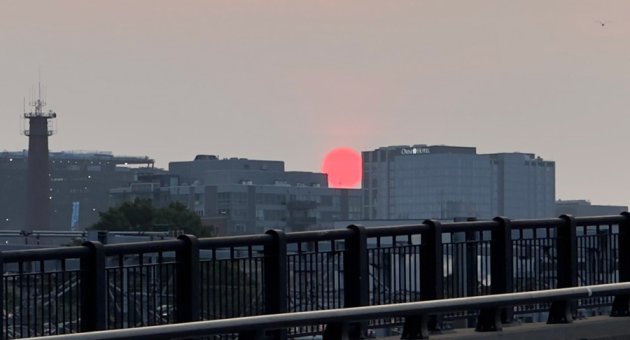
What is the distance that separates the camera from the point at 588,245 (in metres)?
21.5

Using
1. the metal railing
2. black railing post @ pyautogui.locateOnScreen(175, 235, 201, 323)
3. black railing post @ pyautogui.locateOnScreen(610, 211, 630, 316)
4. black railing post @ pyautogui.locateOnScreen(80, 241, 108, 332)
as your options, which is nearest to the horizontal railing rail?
the metal railing

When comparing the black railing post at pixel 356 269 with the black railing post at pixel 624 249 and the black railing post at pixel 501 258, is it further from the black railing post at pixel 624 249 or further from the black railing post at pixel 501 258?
the black railing post at pixel 624 249

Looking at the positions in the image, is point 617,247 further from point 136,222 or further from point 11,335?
point 136,222

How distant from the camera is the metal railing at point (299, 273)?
52.6ft

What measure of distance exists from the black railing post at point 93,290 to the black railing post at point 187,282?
0.95 meters

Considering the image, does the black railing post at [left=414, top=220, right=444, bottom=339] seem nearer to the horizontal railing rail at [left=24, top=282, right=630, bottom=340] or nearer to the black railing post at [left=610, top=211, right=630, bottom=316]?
the horizontal railing rail at [left=24, top=282, right=630, bottom=340]

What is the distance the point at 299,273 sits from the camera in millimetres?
18047

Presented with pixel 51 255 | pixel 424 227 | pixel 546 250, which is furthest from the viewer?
pixel 546 250

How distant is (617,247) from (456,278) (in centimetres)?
303

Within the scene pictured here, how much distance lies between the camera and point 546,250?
20.8 meters

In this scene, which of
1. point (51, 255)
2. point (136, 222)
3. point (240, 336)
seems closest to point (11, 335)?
point (51, 255)

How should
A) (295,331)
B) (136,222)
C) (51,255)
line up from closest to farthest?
(51,255) → (295,331) → (136,222)

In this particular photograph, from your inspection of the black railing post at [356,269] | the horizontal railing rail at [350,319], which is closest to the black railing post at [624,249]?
the horizontal railing rail at [350,319]

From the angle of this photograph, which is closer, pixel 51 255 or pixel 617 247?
pixel 51 255
